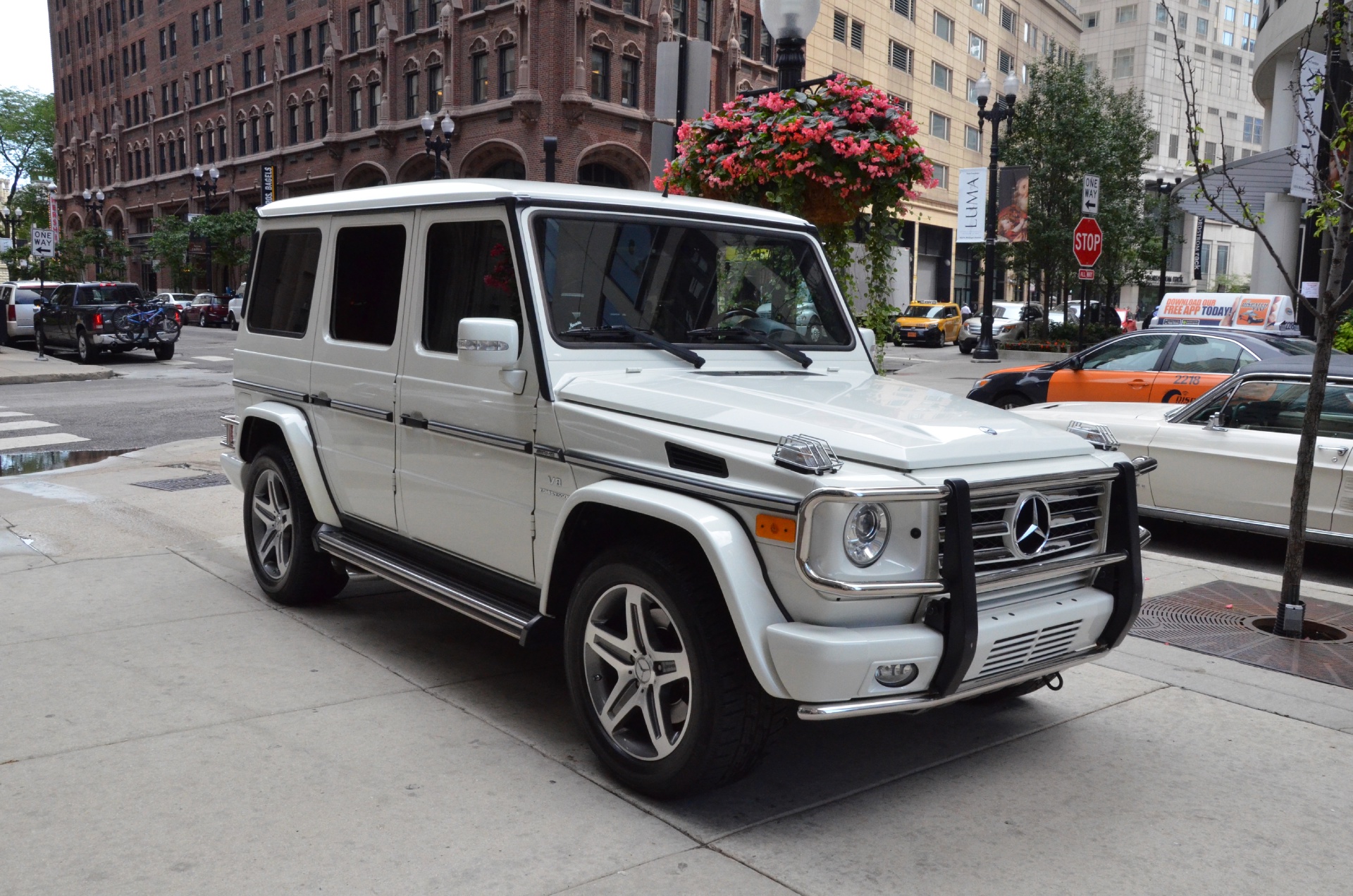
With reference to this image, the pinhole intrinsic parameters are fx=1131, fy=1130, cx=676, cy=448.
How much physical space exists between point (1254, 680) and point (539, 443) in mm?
3739

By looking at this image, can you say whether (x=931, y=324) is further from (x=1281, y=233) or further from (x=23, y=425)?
(x=23, y=425)

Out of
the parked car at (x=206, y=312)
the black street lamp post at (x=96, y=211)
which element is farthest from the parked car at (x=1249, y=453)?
the black street lamp post at (x=96, y=211)

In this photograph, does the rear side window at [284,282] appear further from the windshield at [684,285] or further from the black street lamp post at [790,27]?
the black street lamp post at [790,27]

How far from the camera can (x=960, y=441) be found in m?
3.78

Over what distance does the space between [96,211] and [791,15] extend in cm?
7636

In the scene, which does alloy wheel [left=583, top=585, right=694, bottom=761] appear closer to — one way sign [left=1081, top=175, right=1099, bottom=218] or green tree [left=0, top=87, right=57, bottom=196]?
one way sign [left=1081, top=175, right=1099, bottom=218]

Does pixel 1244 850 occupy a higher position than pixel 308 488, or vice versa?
pixel 308 488

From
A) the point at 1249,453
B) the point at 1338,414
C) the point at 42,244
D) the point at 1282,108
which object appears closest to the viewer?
the point at 1338,414

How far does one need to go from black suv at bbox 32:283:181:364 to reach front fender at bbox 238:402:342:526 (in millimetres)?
22212

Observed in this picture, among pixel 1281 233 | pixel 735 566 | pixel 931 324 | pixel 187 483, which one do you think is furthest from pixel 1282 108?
pixel 735 566

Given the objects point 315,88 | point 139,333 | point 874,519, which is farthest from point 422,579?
point 315,88

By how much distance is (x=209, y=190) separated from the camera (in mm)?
57375

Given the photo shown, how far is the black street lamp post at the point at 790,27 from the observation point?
8.95 meters

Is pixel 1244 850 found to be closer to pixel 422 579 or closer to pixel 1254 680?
pixel 1254 680
